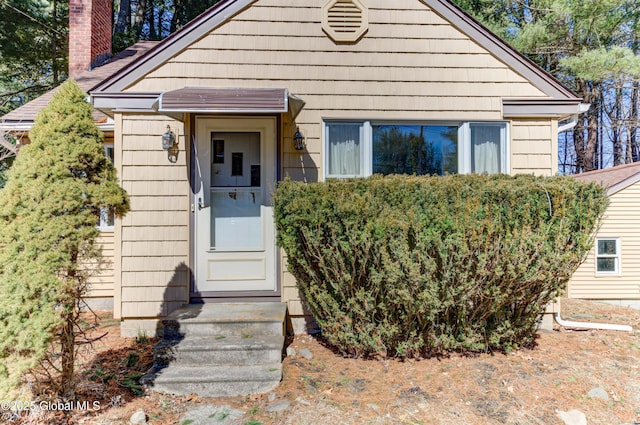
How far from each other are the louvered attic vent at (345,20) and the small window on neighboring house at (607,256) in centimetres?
1025

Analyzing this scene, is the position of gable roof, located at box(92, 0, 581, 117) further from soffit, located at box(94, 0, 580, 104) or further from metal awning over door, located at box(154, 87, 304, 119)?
metal awning over door, located at box(154, 87, 304, 119)

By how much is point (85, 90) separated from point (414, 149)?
527 centimetres

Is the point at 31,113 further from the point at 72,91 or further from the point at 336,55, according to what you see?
the point at 336,55

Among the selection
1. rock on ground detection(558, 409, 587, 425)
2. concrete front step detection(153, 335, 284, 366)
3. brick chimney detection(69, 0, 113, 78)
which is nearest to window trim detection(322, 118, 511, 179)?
concrete front step detection(153, 335, 284, 366)

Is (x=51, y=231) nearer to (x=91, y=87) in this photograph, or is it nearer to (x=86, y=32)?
(x=91, y=87)

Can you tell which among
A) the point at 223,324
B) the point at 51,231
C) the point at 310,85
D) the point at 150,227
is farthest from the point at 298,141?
the point at 51,231

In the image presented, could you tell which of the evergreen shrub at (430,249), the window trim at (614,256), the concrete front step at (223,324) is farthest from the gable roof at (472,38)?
the window trim at (614,256)

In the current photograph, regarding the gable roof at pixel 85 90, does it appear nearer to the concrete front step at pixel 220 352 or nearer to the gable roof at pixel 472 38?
the gable roof at pixel 472 38

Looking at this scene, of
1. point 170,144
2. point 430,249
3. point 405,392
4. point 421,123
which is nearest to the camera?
point 405,392

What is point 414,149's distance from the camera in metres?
4.89

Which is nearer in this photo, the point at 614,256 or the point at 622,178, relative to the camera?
the point at 622,178

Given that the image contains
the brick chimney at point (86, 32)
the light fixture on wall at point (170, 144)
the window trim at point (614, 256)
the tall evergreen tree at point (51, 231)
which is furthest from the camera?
the window trim at point (614, 256)

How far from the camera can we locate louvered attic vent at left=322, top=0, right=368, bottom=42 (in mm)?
4840

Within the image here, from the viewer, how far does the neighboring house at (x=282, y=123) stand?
4711 mm
